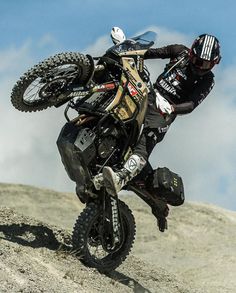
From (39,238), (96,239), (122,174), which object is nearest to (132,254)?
(39,238)

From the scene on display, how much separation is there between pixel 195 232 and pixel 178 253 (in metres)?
2.14

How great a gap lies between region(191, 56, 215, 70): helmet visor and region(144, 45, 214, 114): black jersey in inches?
7.1

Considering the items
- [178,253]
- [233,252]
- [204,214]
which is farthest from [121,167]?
[204,214]

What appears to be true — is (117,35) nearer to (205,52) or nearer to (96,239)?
(205,52)

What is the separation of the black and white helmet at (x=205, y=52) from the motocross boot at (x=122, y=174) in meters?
1.28

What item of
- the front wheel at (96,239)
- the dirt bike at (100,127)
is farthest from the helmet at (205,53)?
the front wheel at (96,239)

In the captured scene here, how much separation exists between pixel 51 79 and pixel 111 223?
1.73m

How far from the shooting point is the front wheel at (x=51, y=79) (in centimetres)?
840

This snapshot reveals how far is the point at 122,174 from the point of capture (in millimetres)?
8820

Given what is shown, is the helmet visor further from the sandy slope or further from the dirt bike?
the sandy slope

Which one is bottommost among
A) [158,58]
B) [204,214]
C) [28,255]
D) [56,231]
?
[28,255]

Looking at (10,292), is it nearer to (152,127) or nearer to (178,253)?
(152,127)

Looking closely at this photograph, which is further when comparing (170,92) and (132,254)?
(132,254)

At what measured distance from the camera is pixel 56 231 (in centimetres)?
991
